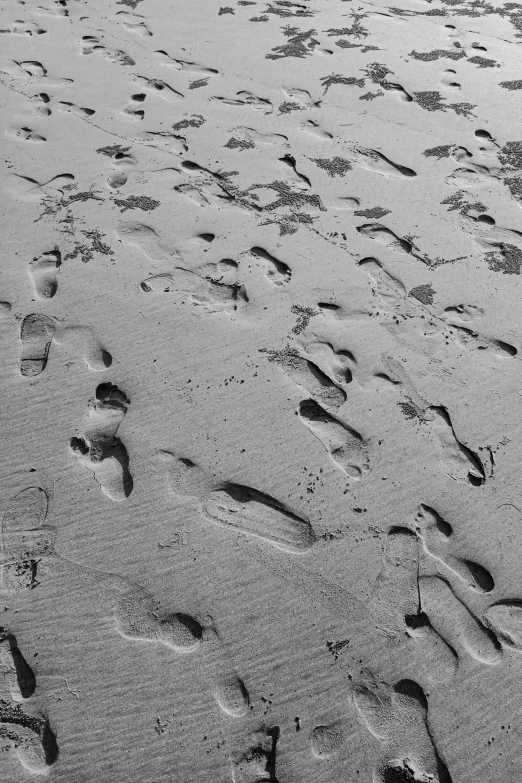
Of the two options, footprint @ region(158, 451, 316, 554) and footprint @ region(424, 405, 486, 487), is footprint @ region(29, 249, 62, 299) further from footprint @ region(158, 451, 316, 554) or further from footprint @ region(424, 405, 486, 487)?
footprint @ region(424, 405, 486, 487)

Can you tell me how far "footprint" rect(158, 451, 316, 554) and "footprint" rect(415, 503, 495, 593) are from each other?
33cm

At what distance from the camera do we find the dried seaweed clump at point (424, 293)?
7.97 feet

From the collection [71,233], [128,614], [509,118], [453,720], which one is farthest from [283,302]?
[509,118]

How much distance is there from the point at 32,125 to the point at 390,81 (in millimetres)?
2149

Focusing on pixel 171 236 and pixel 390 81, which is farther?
pixel 390 81

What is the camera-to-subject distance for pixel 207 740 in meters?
1.45

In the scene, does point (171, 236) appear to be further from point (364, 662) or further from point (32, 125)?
point (364, 662)

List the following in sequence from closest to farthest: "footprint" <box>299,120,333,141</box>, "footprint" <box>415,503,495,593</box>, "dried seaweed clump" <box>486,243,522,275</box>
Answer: "footprint" <box>415,503,495,593</box> → "dried seaweed clump" <box>486,243,522,275</box> → "footprint" <box>299,120,333,141</box>

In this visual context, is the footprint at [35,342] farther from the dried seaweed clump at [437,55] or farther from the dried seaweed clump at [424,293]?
the dried seaweed clump at [437,55]

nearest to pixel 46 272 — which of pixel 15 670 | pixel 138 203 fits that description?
pixel 138 203

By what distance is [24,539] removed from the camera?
1.76 meters

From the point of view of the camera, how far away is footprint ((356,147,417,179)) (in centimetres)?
303

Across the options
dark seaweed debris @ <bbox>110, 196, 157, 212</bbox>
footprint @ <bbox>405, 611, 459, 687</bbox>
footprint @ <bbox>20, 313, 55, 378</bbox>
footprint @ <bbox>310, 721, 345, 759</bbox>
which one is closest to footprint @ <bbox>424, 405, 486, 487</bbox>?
footprint @ <bbox>405, 611, 459, 687</bbox>

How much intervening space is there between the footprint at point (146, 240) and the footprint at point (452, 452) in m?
1.26
